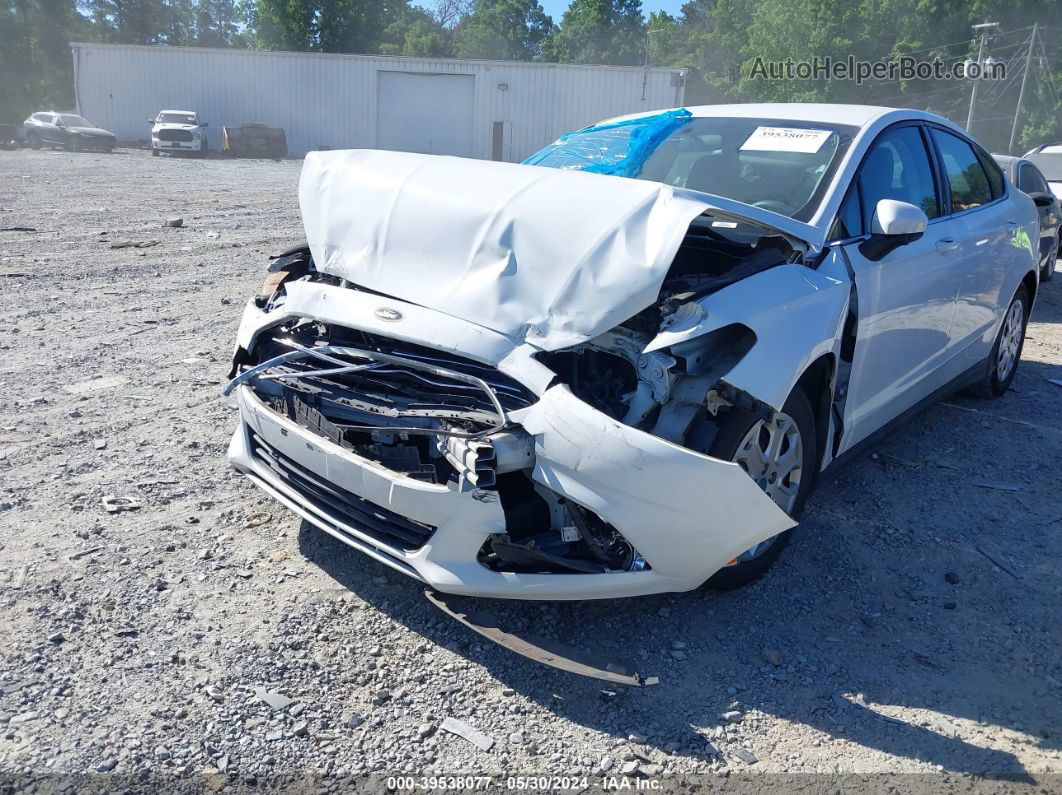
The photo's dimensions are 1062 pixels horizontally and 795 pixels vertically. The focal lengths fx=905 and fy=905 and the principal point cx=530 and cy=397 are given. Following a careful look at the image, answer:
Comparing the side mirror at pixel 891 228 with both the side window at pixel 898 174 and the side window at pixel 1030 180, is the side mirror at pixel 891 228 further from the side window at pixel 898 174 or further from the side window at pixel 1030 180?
the side window at pixel 1030 180

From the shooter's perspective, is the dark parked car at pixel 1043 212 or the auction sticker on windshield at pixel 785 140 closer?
the auction sticker on windshield at pixel 785 140

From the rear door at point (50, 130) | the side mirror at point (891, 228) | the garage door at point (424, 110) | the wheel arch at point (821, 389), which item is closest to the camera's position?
the wheel arch at point (821, 389)

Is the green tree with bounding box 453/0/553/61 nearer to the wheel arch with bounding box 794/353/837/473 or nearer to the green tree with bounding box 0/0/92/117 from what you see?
the green tree with bounding box 0/0/92/117

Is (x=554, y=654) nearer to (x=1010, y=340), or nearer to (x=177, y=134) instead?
(x=1010, y=340)

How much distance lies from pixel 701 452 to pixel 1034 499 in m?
2.48

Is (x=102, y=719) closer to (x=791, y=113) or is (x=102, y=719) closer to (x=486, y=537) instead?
(x=486, y=537)

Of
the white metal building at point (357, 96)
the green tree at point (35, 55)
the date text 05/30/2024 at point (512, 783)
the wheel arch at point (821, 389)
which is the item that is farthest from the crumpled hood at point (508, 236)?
the green tree at point (35, 55)

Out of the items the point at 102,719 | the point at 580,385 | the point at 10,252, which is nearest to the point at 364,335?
the point at 580,385

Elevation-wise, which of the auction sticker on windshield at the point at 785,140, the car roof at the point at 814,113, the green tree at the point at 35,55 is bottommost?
the auction sticker on windshield at the point at 785,140

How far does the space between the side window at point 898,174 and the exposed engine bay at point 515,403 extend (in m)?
0.96

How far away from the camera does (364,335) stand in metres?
3.49

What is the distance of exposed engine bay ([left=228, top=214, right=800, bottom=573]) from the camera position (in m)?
2.91

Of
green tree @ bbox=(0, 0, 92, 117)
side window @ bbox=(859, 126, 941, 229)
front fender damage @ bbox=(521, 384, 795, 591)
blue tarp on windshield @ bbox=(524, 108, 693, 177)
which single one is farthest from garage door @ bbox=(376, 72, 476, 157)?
front fender damage @ bbox=(521, 384, 795, 591)

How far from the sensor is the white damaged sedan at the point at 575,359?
2.89 meters
